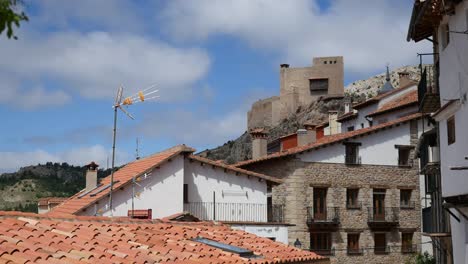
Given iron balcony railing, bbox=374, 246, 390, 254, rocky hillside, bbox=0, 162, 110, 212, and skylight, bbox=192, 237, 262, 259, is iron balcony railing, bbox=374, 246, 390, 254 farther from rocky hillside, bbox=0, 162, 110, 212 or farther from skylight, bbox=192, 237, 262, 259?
skylight, bbox=192, 237, 262, 259

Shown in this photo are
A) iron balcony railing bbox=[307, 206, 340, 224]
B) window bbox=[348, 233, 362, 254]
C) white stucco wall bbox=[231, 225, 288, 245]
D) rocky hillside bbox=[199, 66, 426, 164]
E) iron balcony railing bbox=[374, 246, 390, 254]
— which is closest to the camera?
white stucco wall bbox=[231, 225, 288, 245]

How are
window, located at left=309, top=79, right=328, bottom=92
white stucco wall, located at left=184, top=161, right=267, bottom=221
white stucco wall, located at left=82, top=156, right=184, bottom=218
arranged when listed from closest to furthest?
white stucco wall, located at left=82, top=156, right=184, bottom=218, white stucco wall, located at left=184, top=161, right=267, bottom=221, window, located at left=309, top=79, right=328, bottom=92

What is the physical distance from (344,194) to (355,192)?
0.92 meters

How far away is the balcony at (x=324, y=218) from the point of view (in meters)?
34.3

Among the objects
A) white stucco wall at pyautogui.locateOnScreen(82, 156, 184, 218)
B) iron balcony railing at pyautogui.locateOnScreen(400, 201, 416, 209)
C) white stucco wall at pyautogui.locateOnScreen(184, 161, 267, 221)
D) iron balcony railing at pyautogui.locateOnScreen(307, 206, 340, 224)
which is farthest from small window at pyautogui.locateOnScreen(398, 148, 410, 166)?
white stucco wall at pyautogui.locateOnScreen(82, 156, 184, 218)

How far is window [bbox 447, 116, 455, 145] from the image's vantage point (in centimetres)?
1755

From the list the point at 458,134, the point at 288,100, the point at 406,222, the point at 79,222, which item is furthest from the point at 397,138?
the point at 288,100

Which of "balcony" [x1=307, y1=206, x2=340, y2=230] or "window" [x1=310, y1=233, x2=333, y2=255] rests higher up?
"balcony" [x1=307, y1=206, x2=340, y2=230]

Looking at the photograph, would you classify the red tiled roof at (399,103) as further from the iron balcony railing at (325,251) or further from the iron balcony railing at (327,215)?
the iron balcony railing at (325,251)

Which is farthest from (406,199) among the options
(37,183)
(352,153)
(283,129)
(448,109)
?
(283,129)

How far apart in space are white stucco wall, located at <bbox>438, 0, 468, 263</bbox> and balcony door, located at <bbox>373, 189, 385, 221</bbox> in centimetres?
1802

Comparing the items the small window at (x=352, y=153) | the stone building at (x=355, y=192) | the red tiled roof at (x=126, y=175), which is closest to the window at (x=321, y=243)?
the stone building at (x=355, y=192)

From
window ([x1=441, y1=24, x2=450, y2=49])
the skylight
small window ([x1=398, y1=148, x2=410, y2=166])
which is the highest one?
window ([x1=441, y1=24, x2=450, y2=49])

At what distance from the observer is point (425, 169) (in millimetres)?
21312
